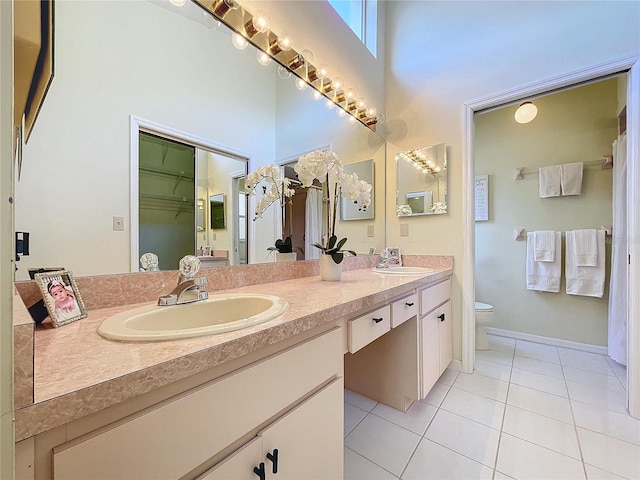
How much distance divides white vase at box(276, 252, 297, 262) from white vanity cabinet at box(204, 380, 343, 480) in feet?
2.45

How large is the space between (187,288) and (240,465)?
51cm

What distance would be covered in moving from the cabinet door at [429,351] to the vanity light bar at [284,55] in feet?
5.08

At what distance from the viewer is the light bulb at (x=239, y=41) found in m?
1.24

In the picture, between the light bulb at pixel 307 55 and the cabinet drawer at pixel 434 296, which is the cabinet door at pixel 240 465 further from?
the light bulb at pixel 307 55

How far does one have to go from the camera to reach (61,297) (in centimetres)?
67

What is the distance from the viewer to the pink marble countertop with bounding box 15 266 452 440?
0.34 meters

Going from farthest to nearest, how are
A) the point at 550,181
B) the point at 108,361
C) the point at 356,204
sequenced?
the point at 550,181 < the point at 356,204 < the point at 108,361

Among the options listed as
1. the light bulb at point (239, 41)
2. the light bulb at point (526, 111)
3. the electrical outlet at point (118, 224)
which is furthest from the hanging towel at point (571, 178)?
the electrical outlet at point (118, 224)

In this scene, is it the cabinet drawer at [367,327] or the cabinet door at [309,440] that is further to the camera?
the cabinet drawer at [367,327]

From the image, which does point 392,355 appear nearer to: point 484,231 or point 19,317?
point 19,317

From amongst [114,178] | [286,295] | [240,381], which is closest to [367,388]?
[286,295]

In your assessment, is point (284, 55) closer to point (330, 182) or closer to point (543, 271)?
point (330, 182)

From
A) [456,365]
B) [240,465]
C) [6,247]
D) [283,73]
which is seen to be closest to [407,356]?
[456,365]

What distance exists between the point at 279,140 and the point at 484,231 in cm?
257
